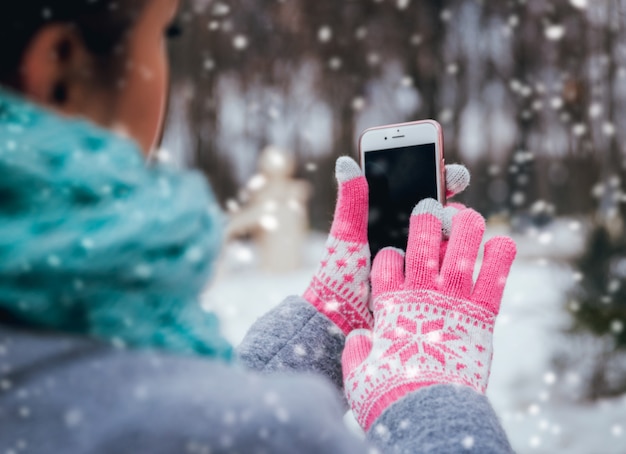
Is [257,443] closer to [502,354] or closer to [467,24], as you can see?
[502,354]

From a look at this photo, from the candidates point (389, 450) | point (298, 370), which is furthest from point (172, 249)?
point (298, 370)

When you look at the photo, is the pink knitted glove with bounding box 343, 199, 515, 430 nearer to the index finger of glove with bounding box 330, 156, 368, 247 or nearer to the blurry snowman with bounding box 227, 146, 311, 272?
the index finger of glove with bounding box 330, 156, 368, 247

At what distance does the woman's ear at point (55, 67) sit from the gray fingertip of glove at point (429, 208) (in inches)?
17.7

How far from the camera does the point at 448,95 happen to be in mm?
2328

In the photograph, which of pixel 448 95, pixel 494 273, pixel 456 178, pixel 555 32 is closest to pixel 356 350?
pixel 494 273

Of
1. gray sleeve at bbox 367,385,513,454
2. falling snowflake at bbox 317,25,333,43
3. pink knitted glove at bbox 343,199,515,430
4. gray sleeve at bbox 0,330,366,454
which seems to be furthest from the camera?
falling snowflake at bbox 317,25,333,43

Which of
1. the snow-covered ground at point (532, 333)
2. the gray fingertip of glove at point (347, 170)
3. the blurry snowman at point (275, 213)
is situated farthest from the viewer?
the blurry snowman at point (275, 213)

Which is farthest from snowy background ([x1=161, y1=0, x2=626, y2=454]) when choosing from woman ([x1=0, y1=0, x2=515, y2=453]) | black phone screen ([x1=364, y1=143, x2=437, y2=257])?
woman ([x1=0, y1=0, x2=515, y2=453])

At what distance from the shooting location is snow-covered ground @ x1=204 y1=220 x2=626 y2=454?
1611 mm

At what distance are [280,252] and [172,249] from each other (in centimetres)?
227

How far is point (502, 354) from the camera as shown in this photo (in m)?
1.99

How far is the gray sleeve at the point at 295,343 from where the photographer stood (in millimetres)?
665

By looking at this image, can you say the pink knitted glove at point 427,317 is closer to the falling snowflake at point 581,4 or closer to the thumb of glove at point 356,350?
the thumb of glove at point 356,350

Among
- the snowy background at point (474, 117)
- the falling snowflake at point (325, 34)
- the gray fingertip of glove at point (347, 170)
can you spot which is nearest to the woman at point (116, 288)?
the gray fingertip of glove at point (347, 170)
